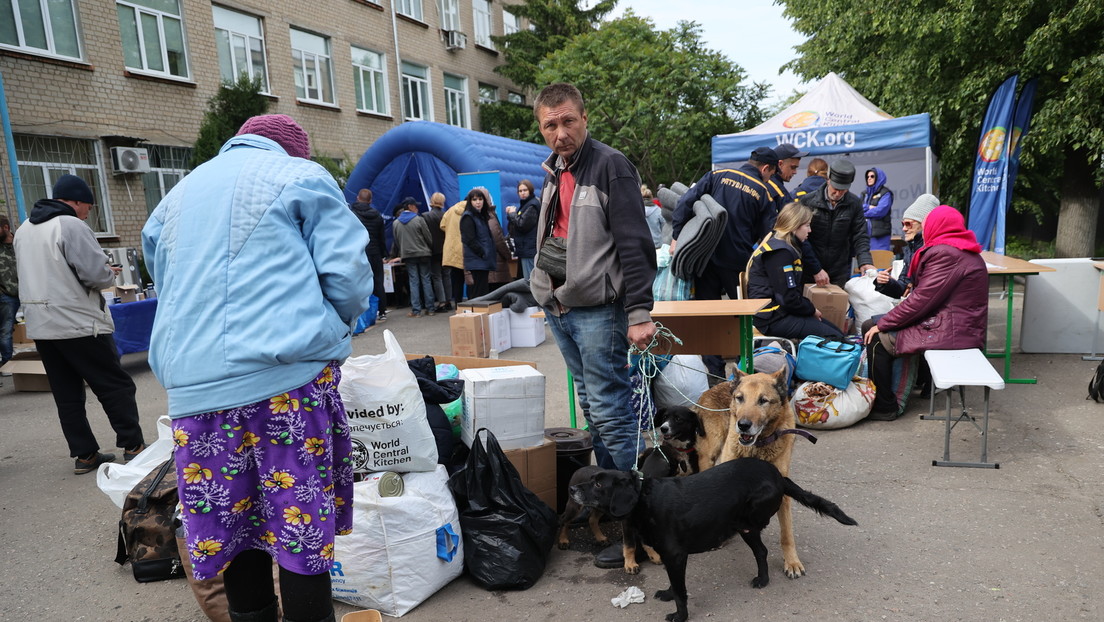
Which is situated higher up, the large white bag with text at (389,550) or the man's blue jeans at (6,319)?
the man's blue jeans at (6,319)

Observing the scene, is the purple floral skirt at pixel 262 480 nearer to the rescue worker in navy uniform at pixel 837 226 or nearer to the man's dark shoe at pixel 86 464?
the man's dark shoe at pixel 86 464

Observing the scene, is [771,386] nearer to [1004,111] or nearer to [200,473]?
[200,473]

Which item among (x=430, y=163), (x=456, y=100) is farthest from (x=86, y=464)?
(x=456, y=100)

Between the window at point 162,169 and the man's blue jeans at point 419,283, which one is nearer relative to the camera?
the man's blue jeans at point 419,283

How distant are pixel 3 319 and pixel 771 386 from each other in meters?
8.73

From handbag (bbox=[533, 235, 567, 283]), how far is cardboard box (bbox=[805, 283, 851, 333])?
12.0 feet

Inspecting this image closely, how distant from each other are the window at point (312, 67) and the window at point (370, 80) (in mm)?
1012

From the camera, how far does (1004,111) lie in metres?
11.0

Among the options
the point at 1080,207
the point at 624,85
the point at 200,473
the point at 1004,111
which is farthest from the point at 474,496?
the point at 624,85

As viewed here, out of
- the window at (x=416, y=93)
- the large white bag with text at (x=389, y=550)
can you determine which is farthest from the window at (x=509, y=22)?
the large white bag with text at (x=389, y=550)

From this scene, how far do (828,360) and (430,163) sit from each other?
414 inches

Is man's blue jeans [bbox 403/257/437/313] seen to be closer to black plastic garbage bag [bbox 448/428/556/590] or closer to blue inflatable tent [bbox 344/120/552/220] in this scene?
blue inflatable tent [bbox 344/120/552/220]

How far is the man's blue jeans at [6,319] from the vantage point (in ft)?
25.8

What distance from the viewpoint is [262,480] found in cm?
193
